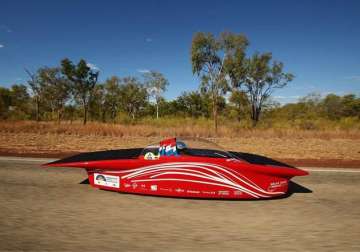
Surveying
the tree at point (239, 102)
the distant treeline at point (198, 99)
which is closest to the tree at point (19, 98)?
the distant treeline at point (198, 99)

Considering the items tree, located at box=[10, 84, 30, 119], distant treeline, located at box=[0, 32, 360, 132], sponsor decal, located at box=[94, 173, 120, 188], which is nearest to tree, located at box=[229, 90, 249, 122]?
distant treeline, located at box=[0, 32, 360, 132]

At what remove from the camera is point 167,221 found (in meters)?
3.42

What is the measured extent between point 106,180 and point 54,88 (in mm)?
36703

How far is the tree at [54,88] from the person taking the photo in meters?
34.6

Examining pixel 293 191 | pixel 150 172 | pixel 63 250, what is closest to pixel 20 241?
pixel 63 250

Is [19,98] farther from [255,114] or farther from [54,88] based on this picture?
[255,114]

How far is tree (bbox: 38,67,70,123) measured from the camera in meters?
34.6

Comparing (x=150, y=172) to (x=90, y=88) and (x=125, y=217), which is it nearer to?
(x=125, y=217)

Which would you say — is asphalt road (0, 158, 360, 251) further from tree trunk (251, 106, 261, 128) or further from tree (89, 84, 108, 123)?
tree (89, 84, 108, 123)

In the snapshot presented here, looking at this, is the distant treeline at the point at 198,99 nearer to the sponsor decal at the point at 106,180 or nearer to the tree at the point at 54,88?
the tree at the point at 54,88

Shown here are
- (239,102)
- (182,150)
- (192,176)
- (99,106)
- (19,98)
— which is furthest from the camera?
(19,98)

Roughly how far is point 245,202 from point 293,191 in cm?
134

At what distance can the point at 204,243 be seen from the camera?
9.31 feet

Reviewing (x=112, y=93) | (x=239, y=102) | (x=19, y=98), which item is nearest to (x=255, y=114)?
(x=239, y=102)
